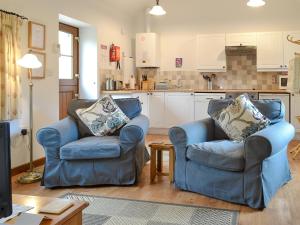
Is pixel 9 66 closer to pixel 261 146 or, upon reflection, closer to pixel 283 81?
pixel 261 146

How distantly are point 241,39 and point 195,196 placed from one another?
14.0 feet

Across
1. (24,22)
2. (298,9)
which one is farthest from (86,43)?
(298,9)

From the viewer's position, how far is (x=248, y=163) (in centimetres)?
299

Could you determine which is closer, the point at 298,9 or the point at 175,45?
the point at 298,9

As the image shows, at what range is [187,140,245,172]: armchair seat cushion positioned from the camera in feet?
9.99

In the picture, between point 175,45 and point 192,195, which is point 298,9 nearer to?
point 175,45

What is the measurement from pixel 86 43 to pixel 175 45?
83.4 inches

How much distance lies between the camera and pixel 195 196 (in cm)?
334

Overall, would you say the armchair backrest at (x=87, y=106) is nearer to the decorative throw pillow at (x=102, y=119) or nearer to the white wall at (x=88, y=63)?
the decorative throw pillow at (x=102, y=119)

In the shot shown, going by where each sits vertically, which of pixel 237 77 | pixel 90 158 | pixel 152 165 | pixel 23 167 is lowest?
pixel 23 167

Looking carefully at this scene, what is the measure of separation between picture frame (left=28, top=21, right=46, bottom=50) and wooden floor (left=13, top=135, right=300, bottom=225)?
1674 mm

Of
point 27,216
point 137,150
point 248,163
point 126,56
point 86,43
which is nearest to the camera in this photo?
point 27,216

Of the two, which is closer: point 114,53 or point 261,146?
point 261,146

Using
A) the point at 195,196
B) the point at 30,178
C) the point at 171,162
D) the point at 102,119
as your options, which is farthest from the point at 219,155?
the point at 30,178
